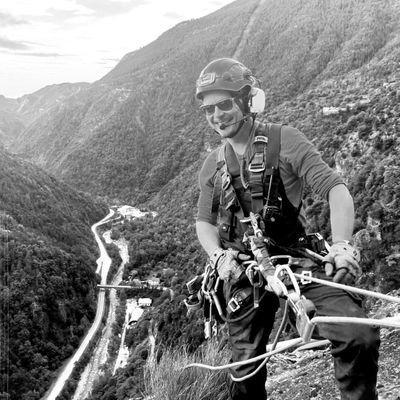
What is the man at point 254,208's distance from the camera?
2.48 m

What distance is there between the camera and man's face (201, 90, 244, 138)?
310 centimetres

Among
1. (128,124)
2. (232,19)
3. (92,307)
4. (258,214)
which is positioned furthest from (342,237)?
(232,19)

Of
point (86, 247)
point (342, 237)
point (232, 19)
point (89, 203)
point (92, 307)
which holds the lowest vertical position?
point (92, 307)

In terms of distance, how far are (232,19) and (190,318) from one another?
148589 mm

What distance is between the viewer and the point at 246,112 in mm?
3160

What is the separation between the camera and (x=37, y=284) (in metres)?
58.8

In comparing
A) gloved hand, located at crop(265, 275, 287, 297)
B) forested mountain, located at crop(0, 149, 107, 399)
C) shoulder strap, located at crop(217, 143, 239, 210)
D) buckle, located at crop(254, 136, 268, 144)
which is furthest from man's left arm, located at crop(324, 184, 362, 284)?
forested mountain, located at crop(0, 149, 107, 399)

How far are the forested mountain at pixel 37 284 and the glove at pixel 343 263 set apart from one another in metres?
49.9

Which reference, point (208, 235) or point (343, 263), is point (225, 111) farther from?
point (343, 263)

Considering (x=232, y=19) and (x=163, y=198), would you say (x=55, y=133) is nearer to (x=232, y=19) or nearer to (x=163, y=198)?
(x=232, y=19)

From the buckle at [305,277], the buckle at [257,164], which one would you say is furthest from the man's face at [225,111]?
the buckle at [305,277]

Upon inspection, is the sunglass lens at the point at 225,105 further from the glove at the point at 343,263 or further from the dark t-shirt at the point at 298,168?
the glove at the point at 343,263

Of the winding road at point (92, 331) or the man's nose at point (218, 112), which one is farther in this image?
the winding road at point (92, 331)

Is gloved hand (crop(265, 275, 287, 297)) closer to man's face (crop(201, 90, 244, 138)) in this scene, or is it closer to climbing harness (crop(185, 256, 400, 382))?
climbing harness (crop(185, 256, 400, 382))
